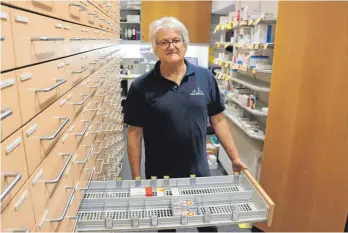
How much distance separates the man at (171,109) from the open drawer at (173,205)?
12.7 inches

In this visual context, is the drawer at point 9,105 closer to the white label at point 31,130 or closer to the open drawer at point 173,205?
the white label at point 31,130

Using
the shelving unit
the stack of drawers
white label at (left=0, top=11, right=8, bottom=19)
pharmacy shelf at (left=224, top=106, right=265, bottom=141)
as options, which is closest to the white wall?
the shelving unit

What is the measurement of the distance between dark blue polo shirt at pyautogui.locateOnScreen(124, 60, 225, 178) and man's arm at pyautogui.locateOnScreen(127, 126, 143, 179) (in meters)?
0.04

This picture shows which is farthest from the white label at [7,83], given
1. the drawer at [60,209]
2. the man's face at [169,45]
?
the man's face at [169,45]

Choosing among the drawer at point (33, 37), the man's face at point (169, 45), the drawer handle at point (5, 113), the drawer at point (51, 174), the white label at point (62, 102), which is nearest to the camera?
the drawer handle at point (5, 113)

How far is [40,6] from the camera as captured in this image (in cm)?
79

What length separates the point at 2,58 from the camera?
582mm

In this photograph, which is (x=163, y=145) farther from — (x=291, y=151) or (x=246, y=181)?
(x=291, y=151)

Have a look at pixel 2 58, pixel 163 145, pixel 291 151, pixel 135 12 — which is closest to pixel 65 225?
pixel 2 58

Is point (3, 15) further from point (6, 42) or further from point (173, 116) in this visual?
point (173, 116)

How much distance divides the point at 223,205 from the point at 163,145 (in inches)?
22.2

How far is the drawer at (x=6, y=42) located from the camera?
23.0 inches

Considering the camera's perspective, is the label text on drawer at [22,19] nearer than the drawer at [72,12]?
Yes

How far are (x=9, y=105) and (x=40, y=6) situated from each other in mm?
331
